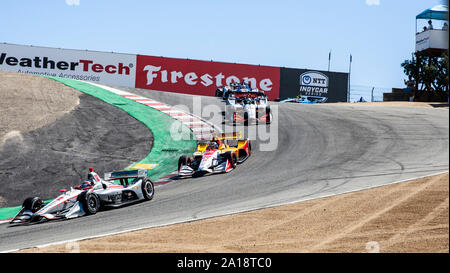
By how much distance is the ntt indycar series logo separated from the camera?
40.4 m

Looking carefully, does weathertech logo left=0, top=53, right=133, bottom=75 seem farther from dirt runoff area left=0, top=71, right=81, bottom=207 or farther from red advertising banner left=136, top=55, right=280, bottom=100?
dirt runoff area left=0, top=71, right=81, bottom=207

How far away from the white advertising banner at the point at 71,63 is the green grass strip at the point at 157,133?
734cm

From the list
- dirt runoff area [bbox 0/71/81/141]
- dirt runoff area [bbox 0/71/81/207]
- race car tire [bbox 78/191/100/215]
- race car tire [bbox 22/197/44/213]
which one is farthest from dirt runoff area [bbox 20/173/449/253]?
dirt runoff area [bbox 0/71/81/141]

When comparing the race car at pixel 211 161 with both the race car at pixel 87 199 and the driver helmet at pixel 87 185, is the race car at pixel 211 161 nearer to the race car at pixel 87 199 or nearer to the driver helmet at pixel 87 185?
the race car at pixel 87 199

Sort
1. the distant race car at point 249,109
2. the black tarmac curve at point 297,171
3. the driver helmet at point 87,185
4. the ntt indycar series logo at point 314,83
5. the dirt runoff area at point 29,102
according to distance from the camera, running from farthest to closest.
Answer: the ntt indycar series logo at point 314,83 → the distant race car at point 249,109 → the dirt runoff area at point 29,102 → the driver helmet at point 87,185 → the black tarmac curve at point 297,171

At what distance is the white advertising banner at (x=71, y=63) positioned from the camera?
35000 millimetres

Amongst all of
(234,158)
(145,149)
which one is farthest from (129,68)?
(234,158)

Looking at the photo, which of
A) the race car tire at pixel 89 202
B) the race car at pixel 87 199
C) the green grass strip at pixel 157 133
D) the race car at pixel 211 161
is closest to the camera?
the race car at pixel 87 199

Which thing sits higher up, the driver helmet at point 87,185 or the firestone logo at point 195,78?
the firestone logo at point 195,78

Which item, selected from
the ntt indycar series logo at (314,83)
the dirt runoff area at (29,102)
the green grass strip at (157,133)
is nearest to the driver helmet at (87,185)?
the green grass strip at (157,133)

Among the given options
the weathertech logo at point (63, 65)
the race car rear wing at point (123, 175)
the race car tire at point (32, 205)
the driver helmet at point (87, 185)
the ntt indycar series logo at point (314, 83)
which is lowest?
the race car tire at point (32, 205)

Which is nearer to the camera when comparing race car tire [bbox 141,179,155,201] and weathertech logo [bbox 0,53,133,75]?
race car tire [bbox 141,179,155,201]

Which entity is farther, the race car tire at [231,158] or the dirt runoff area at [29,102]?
the dirt runoff area at [29,102]
